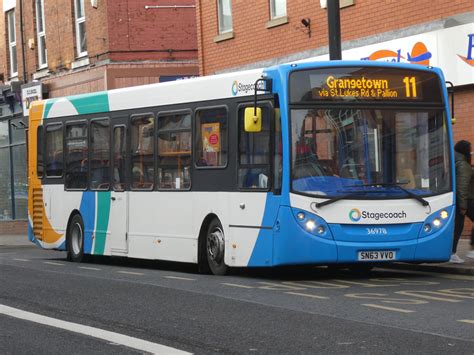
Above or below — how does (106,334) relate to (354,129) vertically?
below

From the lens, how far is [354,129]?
47.2 feet

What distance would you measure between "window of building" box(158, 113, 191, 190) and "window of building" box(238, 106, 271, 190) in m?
1.49

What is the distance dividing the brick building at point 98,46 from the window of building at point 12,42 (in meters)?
1.01

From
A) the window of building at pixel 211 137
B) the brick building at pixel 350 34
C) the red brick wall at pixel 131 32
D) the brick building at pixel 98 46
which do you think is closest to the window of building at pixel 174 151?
the window of building at pixel 211 137

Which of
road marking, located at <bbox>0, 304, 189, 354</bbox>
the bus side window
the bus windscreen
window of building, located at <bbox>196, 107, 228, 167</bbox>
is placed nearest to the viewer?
road marking, located at <bbox>0, 304, 189, 354</bbox>

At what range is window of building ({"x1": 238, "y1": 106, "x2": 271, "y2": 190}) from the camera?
47.6 ft

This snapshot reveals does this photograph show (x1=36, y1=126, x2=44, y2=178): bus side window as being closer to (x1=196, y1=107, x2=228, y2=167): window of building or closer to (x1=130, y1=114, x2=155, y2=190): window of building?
Result: (x1=130, y1=114, x2=155, y2=190): window of building

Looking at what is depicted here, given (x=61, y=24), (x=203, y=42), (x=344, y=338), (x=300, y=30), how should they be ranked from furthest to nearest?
(x=61, y=24), (x=203, y=42), (x=300, y=30), (x=344, y=338)

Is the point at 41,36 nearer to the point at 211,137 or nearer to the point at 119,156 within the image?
the point at 119,156

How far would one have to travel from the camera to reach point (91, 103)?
19.4m

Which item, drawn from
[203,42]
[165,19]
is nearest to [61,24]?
[165,19]

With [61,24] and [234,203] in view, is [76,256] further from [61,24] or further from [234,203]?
[61,24]

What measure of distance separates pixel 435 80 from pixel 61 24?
A: 2196cm

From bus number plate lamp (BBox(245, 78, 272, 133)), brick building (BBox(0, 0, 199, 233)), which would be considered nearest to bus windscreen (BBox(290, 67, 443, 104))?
bus number plate lamp (BBox(245, 78, 272, 133))
